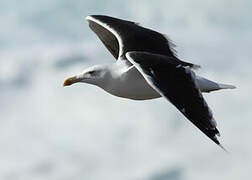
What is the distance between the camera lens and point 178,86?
16.1m

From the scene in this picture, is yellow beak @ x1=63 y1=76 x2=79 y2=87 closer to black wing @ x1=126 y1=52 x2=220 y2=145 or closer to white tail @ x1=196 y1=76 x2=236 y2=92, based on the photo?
black wing @ x1=126 y1=52 x2=220 y2=145

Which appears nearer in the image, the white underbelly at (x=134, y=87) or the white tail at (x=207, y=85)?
the white underbelly at (x=134, y=87)

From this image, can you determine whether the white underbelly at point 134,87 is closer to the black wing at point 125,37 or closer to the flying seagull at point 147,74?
the flying seagull at point 147,74

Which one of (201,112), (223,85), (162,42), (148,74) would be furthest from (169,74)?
(162,42)

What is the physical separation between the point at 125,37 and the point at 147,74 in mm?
4624

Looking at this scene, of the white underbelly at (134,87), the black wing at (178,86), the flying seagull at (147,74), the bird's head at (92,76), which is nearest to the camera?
the black wing at (178,86)

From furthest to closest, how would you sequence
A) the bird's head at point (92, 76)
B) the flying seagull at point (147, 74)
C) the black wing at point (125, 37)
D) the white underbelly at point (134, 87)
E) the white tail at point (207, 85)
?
the black wing at point (125, 37), the bird's head at point (92, 76), the white tail at point (207, 85), the white underbelly at point (134, 87), the flying seagull at point (147, 74)

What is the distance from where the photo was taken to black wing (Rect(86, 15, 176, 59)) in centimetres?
2022

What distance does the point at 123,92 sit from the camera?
18.0m

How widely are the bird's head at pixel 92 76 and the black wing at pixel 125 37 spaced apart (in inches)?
30.4

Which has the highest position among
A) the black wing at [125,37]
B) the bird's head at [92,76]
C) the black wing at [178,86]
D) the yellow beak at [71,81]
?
the black wing at [125,37]

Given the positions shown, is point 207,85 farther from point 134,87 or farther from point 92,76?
point 92,76

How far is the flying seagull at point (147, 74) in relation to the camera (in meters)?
15.5

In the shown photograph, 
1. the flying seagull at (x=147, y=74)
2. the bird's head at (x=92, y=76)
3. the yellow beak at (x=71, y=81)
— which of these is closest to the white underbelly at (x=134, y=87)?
the flying seagull at (x=147, y=74)
